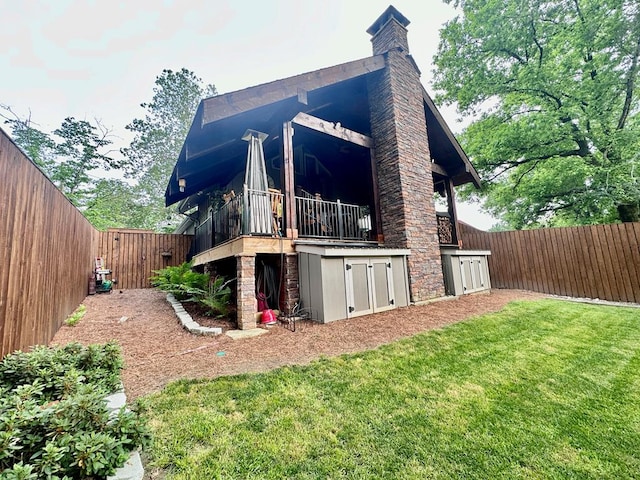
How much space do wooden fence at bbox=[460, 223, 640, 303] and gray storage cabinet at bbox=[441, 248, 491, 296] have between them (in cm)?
188

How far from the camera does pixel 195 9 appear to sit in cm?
1112

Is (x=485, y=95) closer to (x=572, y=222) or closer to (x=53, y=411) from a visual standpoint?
(x=572, y=222)

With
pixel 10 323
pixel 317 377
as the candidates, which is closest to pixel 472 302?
pixel 317 377

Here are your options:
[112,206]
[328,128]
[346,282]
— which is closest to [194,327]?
[346,282]

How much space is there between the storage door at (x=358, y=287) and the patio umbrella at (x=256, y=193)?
1768mm

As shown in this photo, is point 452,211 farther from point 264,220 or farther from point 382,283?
point 264,220

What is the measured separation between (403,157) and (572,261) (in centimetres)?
655

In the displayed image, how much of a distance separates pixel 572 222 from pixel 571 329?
34.5ft

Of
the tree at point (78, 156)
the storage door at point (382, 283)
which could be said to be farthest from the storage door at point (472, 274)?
the tree at point (78, 156)

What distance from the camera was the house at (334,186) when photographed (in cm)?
497

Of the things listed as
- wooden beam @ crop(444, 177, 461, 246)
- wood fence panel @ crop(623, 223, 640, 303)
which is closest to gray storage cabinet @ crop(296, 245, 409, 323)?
wooden beam @ crop(444, 177, 461, 246)

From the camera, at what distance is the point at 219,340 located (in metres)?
4.02

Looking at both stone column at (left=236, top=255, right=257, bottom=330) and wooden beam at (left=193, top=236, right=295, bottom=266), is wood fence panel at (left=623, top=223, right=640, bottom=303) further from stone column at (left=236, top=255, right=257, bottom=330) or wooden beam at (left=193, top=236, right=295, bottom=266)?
stone column at (left=236, top=255, right=257, bottom=330)

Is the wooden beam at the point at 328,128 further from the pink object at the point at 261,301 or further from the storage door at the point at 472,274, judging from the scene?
the storage door at the point at 472,274
